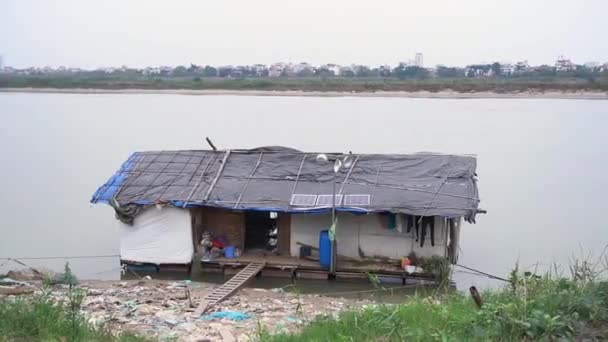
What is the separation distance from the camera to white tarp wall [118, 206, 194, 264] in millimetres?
14719

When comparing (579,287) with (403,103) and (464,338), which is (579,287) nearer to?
(464,338)

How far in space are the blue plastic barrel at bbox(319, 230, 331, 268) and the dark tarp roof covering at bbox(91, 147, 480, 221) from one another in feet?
2.41

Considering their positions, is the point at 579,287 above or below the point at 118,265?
above

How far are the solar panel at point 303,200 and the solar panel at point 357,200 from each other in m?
0.76

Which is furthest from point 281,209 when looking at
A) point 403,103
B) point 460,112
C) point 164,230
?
point 403,103

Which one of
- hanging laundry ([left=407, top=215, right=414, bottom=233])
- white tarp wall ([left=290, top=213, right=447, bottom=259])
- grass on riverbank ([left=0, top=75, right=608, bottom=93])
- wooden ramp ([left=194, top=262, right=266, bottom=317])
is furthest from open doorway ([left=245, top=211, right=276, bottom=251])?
grass on riverbank ([left=0, top=75, right=608, bottom=93])

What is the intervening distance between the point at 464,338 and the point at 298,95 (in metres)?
72.6

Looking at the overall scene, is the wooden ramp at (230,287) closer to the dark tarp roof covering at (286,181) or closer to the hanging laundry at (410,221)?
the dark tarp roof covering at (286,181)

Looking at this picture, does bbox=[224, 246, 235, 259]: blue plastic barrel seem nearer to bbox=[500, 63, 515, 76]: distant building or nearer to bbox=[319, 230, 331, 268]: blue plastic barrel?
bbox=[319, 230, 331, 268]: blue plastic barrel

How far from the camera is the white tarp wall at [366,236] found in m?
14.2

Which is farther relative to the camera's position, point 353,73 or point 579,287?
point 353,73

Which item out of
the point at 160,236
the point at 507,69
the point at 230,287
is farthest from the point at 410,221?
the point at 507,69

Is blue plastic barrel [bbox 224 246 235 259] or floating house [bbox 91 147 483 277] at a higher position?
floating house [bbox 91 147 483 277]

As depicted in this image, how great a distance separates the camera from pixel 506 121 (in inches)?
1901
